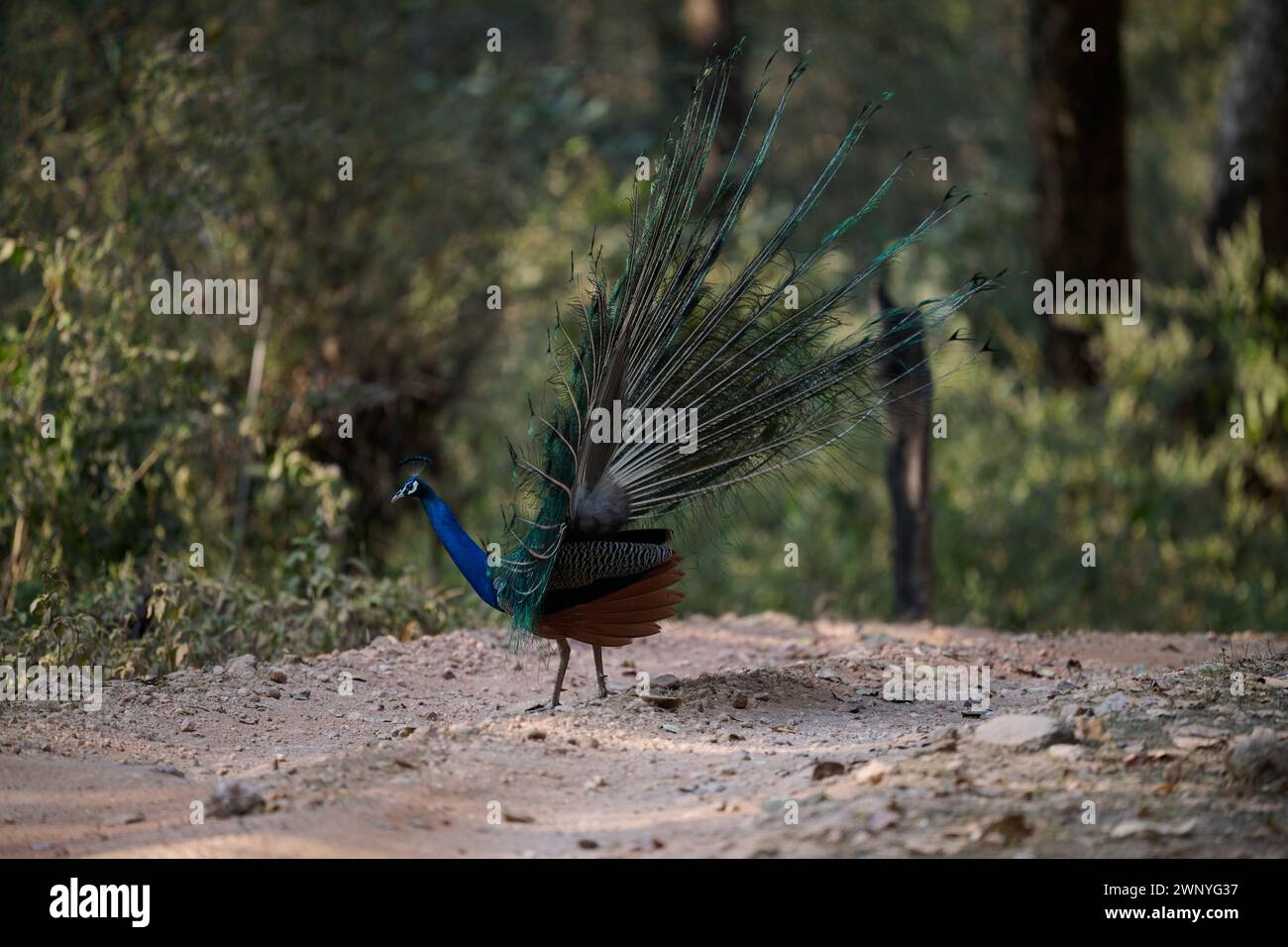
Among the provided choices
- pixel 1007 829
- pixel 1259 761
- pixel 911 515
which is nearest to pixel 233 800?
pixel 1007 829

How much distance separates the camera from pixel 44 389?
7.58 meters

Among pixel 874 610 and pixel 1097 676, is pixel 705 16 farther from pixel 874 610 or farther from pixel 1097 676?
pixel 1097 676

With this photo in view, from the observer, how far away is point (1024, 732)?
15.3 ft

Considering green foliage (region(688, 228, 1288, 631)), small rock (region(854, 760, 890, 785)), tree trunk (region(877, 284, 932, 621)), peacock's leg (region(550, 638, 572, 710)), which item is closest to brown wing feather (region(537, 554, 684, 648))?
peacock's leg (region(550, 638, 572, 710))

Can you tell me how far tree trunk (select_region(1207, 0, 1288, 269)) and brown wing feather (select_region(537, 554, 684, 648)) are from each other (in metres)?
9.39

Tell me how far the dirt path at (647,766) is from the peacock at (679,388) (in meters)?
0.68

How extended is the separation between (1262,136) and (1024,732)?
10.4 meters

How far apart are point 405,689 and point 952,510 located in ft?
20.3

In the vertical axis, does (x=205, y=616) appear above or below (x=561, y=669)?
above

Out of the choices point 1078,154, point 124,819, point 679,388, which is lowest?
point 124,819

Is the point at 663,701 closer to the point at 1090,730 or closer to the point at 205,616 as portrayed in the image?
the point at 1090,730

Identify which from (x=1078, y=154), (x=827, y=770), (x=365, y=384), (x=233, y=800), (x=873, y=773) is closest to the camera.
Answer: (x=233, y=800)

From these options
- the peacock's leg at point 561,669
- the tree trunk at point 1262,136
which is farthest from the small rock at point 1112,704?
the tree trunk at point 1262,136

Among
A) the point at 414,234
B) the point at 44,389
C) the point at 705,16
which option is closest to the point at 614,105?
the point at 705,16
